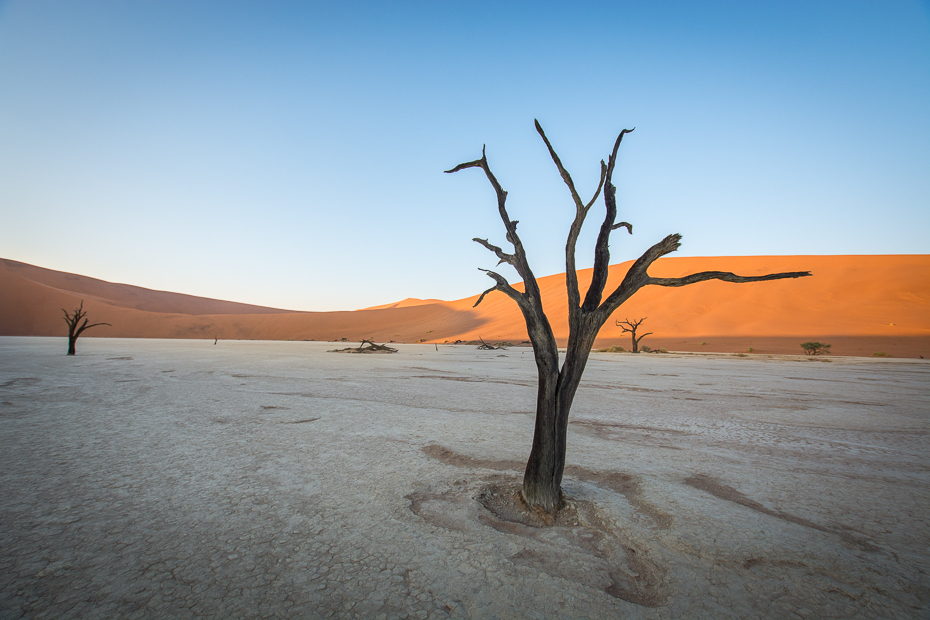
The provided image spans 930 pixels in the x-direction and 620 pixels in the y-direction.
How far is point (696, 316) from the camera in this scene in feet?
115

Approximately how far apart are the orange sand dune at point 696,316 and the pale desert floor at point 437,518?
2523 cm

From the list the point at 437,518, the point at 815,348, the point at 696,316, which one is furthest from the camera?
the point at 696,316

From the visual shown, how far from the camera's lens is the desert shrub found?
69.0ft

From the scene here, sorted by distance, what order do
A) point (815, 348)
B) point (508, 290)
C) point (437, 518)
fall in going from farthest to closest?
point (815, 348), point (508, 290), point (437, 518)

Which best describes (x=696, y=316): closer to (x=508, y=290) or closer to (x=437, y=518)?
(x=508, y=290)

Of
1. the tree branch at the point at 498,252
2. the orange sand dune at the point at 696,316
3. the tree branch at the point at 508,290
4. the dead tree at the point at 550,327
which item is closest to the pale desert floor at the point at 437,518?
the dead tree at the point at 550,327

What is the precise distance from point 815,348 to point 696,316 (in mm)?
14368

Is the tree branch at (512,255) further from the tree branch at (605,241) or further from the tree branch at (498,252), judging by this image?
the tree branch at (605,241)

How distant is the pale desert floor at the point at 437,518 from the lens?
1682 mm

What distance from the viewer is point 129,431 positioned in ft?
13.3

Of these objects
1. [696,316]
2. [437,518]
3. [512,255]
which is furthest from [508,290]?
[696,316]

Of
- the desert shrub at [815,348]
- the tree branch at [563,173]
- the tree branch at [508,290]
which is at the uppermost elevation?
the tree branch at [563,173]

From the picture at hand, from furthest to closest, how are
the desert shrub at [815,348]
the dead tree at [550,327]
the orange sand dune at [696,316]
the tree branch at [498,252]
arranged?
the orange sand dune at [696,316]
the desert shrub at [815,348]
the tree branch at [498,252]
the dead tree at [550,327]

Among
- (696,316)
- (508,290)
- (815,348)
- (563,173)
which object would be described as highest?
(696,316)
